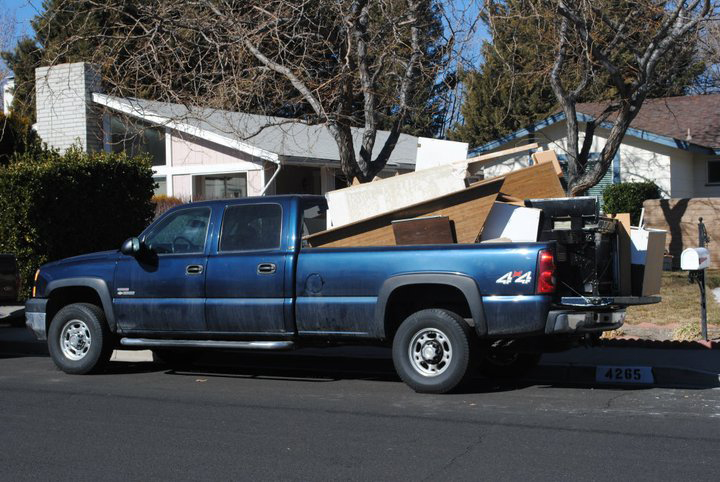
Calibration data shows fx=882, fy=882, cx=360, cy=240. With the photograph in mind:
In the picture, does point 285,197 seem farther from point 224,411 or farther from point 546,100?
point 546,100

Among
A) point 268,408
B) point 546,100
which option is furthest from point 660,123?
point 268,408

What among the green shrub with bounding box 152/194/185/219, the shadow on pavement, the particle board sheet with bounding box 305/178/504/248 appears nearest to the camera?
the particle board sheet with bounding box 305/178/504/248

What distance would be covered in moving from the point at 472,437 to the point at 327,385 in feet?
9.24

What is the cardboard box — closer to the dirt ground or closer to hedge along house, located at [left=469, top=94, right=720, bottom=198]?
the dirt ground

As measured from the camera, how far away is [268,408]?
26.2 ft

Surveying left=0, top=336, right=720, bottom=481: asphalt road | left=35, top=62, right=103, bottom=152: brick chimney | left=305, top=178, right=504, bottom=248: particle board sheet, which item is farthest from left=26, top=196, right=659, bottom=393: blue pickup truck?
left=35, top=62, right=103, bottom=152: brick chimney

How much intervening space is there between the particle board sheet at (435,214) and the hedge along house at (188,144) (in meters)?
11.7

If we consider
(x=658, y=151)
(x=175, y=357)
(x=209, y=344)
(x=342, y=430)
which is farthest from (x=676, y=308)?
(x=658, y=151)

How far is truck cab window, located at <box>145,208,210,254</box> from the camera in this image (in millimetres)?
9539

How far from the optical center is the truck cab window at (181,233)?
31.3 ft

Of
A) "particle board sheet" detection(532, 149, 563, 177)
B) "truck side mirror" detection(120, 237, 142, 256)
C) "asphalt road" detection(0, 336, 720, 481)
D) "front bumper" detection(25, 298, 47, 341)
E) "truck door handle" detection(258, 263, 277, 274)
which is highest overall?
"particle board sheet" detection(532, 149, 563, 177)

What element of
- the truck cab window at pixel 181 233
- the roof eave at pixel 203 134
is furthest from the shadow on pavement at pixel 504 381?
the roof eave at pixel 203 134

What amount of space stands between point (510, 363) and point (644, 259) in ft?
5.94

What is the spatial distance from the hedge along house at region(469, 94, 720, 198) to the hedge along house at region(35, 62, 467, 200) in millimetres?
4241
